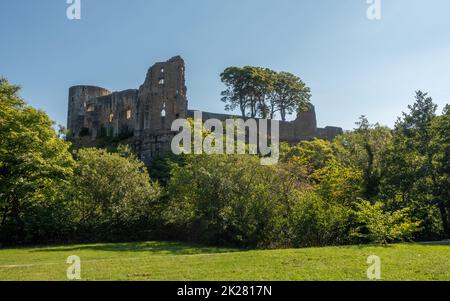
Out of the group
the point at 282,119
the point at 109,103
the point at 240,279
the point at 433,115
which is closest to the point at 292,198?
the point at 433,115

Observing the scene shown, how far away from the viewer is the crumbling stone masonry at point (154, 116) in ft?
192

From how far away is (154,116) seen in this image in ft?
201

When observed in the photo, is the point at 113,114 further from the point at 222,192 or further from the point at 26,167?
the point at 222,192

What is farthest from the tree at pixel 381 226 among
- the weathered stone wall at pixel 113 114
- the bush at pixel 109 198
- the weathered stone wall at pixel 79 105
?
the weathered stone wall at pixel 79 105

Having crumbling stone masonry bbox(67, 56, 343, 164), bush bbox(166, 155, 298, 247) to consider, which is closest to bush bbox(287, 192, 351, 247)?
bush bbox(166, 155, 298, 247)

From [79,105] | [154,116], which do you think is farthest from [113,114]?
[154,116]

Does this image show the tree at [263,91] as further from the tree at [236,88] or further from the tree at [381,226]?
the tree at [381,226]

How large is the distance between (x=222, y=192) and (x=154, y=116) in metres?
35.3

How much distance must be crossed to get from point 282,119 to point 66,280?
57.5m

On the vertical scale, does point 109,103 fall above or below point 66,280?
above

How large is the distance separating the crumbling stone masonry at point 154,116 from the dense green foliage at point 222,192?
932 inches

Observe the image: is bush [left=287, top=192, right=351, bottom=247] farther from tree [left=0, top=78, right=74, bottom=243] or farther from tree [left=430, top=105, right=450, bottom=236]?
tree [left=0, top=78, right=74, bottom=243]
